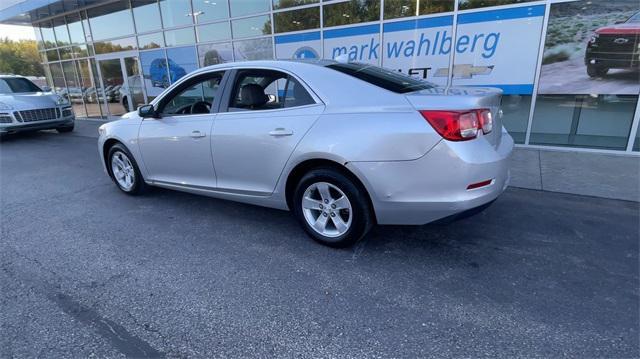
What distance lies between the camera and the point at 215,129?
11.8 ft

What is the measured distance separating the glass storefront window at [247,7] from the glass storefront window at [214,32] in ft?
1.58

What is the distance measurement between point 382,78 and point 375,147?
803mm

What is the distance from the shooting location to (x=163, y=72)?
11.9 m

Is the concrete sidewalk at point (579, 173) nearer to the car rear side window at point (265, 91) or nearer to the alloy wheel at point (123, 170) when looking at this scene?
the car rear side window at point (265, 91)

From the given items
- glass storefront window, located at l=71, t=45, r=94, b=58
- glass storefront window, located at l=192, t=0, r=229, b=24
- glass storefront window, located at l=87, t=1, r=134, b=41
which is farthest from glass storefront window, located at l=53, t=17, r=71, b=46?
glass storefront window, located at l=192, t=0, r=229, b=24

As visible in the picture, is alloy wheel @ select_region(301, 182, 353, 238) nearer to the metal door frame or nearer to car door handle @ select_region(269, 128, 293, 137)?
car door handle @ select_region(269, 128, 293, 137)

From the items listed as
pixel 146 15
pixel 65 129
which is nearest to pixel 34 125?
pixel 65 129

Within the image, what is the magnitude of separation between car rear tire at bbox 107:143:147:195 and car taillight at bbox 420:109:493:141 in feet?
12.3

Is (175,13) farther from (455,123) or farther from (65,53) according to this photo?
(455,123)

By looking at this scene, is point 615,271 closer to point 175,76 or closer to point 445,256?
point 445,256

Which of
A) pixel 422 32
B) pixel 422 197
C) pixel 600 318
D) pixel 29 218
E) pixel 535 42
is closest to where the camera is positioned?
pixel 600 318

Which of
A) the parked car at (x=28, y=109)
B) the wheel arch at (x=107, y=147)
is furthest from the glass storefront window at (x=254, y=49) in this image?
the wheel arch at (x=107, y=147)

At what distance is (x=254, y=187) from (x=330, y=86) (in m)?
1.22

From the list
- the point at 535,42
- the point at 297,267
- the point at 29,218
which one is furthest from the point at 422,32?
the point at 29,218
